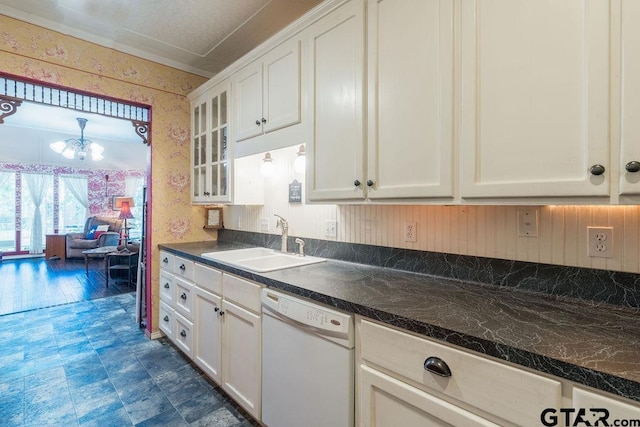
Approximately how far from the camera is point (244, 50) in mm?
2713

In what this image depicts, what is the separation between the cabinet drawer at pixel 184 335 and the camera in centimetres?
233

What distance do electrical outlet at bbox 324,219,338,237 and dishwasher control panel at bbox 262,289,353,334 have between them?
2.09 ft

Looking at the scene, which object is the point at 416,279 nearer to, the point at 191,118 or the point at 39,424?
the point at 39,424

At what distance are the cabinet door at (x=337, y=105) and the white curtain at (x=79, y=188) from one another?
824 centimetres

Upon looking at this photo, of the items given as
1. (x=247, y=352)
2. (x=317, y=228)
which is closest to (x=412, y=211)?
(x=317, y=228)

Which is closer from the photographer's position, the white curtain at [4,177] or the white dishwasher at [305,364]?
the white dishwasher at [305,364]

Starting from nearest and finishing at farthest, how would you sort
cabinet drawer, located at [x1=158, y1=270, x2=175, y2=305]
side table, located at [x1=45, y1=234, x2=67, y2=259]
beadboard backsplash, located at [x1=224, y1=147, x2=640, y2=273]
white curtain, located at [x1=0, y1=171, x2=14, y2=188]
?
beadboard backsplash, located at [x1=224, y1=147, x2=640, y2=273] → cabinet drawer, located at [x1=158, y1=270, x2=175, y2=305] → white curtain, located at [x1=0, y1=171, x2=14, y2=188] → side table, located at [x1=45, y1=234, x2=67, y2=259]

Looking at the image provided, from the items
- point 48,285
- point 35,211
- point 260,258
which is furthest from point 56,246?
point 260,258

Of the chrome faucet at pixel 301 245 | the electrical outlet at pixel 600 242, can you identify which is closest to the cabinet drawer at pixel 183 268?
the chrome faucet at pixel 301 245

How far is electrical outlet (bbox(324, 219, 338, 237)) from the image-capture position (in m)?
2.03

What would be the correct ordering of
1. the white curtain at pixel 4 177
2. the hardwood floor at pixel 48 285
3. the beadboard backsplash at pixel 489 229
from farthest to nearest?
the white curtain at pixel 4 177, the hardwood floor at pixel 48 285, the beadboard backsplash at pixel 489 229

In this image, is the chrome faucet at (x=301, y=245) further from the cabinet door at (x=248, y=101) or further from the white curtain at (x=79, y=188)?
the white curtain at (x=79, y=188)

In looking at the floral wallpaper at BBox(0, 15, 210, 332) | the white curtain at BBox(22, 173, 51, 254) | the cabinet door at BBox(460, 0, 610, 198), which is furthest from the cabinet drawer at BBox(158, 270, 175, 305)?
the white curtain at BBox(22, 173, 51, 254)

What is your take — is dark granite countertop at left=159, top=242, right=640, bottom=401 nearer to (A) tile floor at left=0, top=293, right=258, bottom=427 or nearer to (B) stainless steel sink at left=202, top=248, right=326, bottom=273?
(B) stainless steel sink at left=202, top=248, right=326, bottom=273
